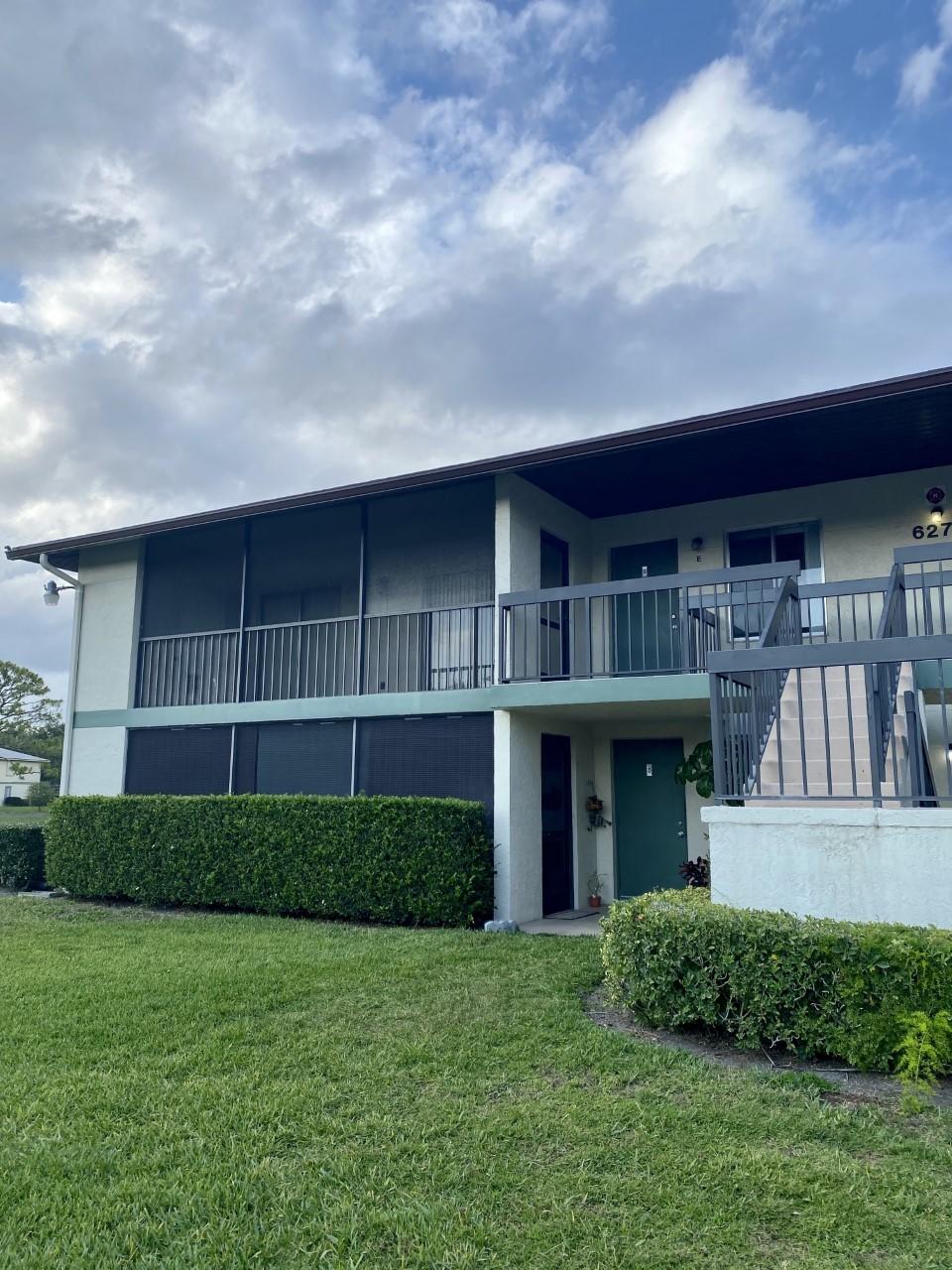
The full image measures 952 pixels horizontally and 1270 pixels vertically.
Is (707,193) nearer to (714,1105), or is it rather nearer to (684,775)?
(684,775)

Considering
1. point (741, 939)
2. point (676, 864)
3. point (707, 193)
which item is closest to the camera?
point (741, 939)

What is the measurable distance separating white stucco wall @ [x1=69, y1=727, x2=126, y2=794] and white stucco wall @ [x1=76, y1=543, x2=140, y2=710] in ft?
1.36

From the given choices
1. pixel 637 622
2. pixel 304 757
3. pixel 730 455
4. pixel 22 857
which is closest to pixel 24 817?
pixel 22 857

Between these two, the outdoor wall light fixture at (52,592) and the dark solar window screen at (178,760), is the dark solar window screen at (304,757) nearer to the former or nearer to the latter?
the dark solar window screen at (178,760)

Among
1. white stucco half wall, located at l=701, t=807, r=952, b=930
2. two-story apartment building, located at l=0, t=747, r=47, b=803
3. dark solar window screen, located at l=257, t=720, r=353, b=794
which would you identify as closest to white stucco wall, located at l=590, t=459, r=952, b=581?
dark solar window screen, located at l=257, t=720, r=353, b=794

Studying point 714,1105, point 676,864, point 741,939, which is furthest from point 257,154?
point 714,1105

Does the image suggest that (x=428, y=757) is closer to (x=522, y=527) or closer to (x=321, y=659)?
(x=321, y=659)

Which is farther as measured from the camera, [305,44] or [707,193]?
[707,193]

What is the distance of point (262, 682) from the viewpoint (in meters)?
12.8

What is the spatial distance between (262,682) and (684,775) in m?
6.00

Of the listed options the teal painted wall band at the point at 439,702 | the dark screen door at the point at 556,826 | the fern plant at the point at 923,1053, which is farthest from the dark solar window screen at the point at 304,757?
the fern plant at the point at 923,1053

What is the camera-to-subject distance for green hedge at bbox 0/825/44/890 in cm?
1313

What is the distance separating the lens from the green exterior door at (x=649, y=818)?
11.7 meters

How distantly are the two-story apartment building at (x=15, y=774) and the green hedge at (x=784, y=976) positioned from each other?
49179 mm
